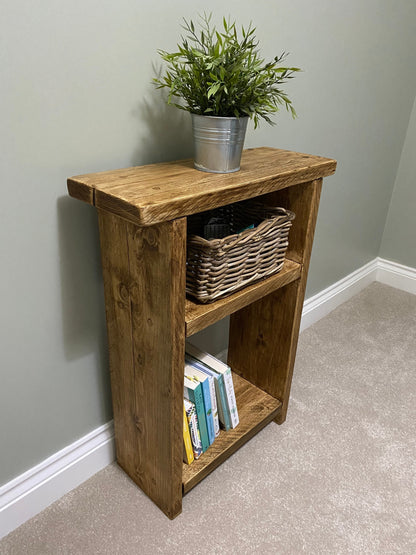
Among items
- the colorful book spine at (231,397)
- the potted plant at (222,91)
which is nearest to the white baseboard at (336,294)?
the colorful book spine at (231,397)

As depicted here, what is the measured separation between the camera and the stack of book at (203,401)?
46.1 inches

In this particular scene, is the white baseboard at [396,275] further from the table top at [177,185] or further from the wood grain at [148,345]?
the wood grain at [148,345]

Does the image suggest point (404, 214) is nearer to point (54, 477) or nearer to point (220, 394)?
point (220, 394)

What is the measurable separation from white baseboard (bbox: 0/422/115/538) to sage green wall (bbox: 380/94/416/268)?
180cm

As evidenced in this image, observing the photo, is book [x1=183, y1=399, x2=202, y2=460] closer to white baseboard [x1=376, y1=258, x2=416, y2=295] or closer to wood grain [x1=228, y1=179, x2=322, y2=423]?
wood grain [x1=228, y1=179, x2=322, y2=423]

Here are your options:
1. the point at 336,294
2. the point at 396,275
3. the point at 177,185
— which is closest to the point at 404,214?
the point at 396,275

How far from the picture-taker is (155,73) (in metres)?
1.05

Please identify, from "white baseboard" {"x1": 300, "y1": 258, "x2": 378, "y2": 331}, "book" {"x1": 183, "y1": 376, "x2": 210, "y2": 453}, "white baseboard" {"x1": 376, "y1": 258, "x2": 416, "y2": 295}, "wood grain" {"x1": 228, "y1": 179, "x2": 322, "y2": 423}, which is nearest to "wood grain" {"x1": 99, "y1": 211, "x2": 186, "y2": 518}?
"book" {"x1": 183, "y1": 376, "x2": 210, "y2": 453}

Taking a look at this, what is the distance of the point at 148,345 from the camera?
101 cm

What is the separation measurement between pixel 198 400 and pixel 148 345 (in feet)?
0.85

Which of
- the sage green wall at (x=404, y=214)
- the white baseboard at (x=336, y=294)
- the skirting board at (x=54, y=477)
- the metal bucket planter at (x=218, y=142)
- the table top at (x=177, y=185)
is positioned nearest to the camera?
the table top at (x=177, y=185)

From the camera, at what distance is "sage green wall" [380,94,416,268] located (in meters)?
2.21

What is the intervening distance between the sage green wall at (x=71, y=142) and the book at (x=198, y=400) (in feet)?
0.83

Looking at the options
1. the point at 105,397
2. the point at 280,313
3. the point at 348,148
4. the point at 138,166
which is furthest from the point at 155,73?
the point at 348,148
